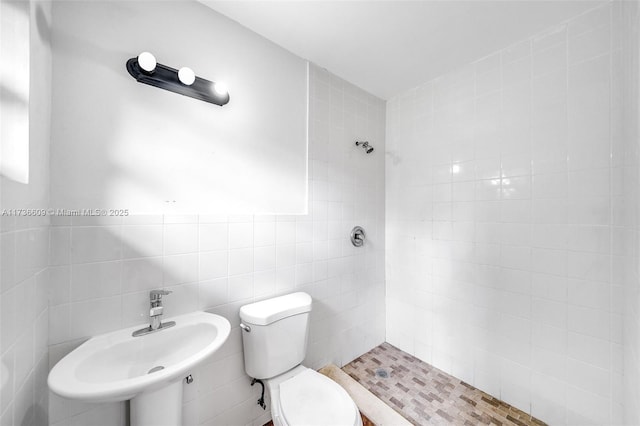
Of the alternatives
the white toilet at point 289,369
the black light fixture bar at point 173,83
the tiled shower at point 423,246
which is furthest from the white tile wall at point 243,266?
the black light fixture bar at point 173,83

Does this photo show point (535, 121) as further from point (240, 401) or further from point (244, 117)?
point (240, 401)

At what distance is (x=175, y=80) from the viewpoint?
115 cm

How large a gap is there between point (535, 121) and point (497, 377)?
5.33ft

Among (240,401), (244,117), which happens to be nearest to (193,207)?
(244,117)

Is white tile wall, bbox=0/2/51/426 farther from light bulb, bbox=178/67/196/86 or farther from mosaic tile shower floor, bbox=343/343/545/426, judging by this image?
mosaic tile shower floor, bbox=343/343/545/426

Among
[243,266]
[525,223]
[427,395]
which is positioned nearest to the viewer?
[243,266]

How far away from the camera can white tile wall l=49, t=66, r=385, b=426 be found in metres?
0.98

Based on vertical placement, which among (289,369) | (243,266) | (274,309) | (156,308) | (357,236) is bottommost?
(289,369)

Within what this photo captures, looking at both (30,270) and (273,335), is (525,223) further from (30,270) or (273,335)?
(30,270)

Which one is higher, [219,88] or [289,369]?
[219,88]

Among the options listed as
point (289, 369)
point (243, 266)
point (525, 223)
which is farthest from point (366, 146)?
point (289, 369)

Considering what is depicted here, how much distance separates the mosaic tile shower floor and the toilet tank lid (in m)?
0.85

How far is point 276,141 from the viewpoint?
1.56 m

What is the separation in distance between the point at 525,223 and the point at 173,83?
2.06 metres
